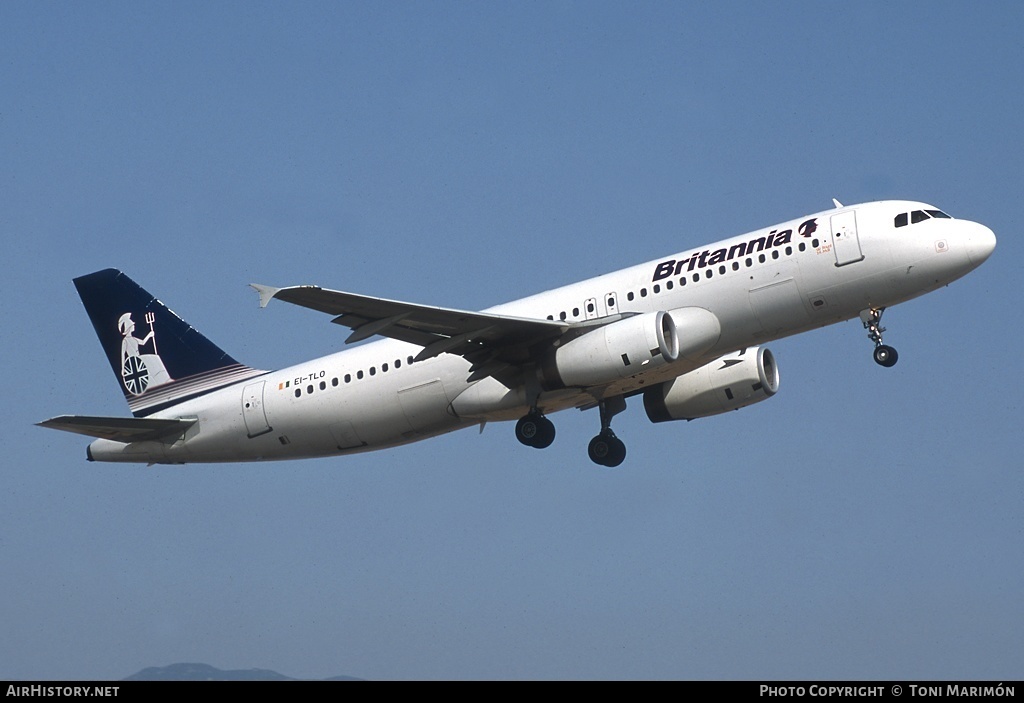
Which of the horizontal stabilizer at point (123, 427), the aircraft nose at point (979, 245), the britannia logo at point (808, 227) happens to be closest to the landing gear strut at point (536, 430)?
the britannia logo at point (808, 227)

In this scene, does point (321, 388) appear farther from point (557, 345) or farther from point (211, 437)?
point (557, 345)

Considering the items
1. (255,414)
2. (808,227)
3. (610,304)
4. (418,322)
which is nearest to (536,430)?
(610,304)

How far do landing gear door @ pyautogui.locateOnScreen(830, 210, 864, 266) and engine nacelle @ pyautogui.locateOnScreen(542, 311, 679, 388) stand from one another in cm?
442

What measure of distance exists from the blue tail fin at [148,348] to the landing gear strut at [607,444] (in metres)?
10.0

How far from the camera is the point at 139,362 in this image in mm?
43250

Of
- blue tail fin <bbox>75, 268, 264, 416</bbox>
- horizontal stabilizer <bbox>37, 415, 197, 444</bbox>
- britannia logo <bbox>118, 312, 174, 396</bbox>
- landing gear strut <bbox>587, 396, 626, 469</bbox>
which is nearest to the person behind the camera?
horizontal stabilizer <bbox>37, 415, 197, 444</bbox>

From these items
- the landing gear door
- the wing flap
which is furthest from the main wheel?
the wing flap

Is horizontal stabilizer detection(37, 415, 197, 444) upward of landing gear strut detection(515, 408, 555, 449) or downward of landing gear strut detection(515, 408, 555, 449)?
upward

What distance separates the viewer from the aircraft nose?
3462 centimetres

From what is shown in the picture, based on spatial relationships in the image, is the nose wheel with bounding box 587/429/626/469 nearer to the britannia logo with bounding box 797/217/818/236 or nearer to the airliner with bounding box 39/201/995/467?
the airliner with bounding box 39/201/995/467

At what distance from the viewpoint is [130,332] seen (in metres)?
44.0

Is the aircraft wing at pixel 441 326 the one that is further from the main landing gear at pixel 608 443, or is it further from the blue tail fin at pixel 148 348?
the blue tail fin at pixel 148 348
